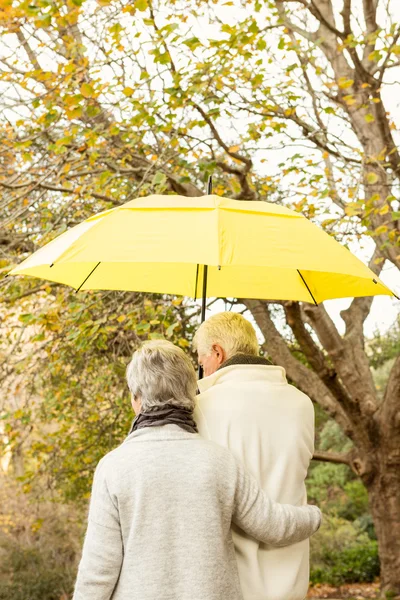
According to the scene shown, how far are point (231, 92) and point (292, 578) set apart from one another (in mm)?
5280

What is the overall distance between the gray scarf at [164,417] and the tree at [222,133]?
3.15 metres

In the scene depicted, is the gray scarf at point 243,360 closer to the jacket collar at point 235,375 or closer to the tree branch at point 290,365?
the jacket collar at point 235,375

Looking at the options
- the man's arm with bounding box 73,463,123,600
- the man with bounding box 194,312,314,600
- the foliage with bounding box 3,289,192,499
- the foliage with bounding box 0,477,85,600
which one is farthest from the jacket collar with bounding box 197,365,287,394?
the foliage with bounding box 0,477,85,600

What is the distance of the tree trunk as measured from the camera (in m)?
6.89

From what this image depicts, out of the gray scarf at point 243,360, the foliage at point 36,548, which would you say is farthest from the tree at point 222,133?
the foliage at point 36,548

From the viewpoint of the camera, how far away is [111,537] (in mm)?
1969

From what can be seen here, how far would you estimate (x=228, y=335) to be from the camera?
8.07ft

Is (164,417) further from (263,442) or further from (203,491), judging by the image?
(263,442)

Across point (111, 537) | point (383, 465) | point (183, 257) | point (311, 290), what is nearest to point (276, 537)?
point (111, 537)

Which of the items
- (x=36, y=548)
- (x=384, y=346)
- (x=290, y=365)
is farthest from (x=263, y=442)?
(x=384, y=346)

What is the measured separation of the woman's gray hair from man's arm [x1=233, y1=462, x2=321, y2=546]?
10.0 inches

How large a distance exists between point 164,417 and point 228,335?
0.49m

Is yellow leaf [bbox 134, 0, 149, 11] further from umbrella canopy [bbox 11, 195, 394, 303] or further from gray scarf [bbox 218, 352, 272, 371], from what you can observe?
gray scarf [bbox 218, 352, 272, 371]

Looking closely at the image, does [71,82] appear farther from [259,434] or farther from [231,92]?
[259,434]
